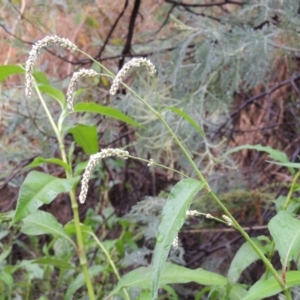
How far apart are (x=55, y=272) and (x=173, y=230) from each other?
1361mm

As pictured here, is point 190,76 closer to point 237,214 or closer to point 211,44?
point 211,44

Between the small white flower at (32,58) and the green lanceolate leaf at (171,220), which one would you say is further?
the small white flower at (32,58)

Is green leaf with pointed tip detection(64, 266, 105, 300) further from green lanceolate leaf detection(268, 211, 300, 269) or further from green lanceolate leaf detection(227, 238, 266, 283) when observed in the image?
green lanceolate leaf detection(268, 211, 300, 269)

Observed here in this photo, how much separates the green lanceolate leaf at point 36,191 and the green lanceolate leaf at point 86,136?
21 cm

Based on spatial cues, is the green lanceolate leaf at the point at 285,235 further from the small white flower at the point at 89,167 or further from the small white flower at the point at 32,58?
the small white flower at the point at 32,58

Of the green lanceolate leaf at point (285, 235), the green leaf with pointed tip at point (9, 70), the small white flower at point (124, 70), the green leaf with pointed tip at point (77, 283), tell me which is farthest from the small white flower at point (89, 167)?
the green leaf with pointed tip at point (77, 283)

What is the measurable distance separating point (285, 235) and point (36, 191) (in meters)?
0.36

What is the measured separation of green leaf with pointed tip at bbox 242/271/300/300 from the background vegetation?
1.69ft

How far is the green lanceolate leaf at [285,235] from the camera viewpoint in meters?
0.70

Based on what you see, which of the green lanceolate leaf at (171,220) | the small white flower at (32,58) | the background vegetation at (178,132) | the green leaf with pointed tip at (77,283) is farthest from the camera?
the background vegetation at (178,132)

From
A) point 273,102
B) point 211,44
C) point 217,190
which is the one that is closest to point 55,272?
point 217,190

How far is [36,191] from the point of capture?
2.63 feet

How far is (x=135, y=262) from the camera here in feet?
5.04

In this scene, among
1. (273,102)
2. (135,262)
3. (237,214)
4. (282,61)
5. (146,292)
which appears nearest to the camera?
(146,292)
